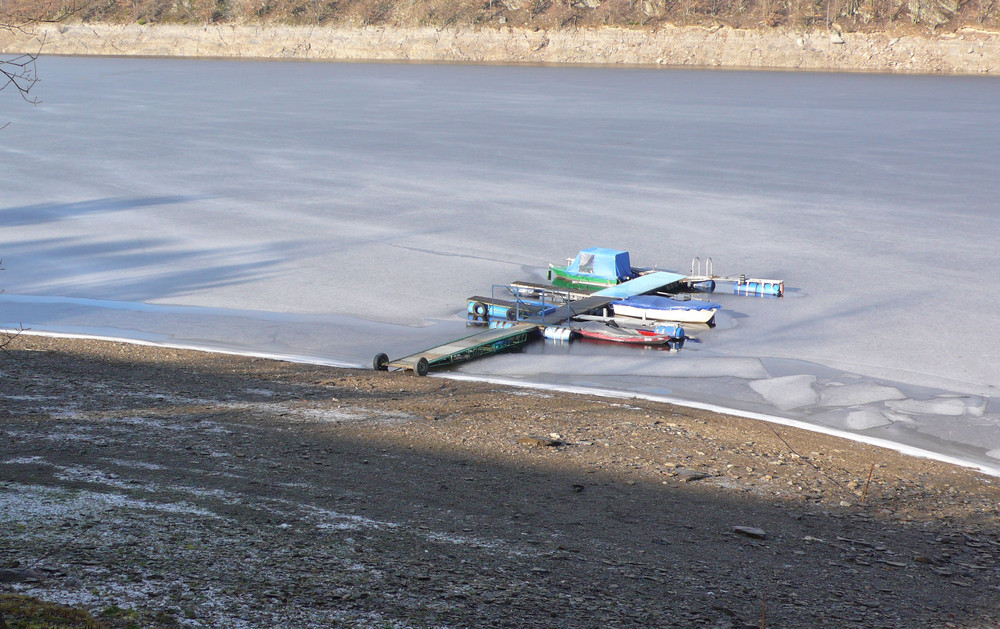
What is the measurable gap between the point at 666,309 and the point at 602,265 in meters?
2.71

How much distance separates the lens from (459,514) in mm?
7707

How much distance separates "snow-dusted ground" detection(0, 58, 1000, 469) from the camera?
14.0 m

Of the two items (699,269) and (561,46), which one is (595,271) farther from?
(561,46)

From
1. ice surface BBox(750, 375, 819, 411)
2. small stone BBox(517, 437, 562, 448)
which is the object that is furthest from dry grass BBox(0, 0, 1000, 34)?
small stone BBox(517, 437, 562, 448)

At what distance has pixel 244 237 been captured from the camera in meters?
22.4

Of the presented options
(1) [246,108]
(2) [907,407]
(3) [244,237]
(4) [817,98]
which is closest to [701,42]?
(4) [817,98]

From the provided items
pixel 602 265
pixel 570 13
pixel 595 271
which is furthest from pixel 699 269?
pixel 570 13

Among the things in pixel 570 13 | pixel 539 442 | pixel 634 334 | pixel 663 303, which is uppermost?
pixel 570 13

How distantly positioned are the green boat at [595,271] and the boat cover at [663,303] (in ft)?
4.32

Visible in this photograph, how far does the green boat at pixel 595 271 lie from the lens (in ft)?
62.7

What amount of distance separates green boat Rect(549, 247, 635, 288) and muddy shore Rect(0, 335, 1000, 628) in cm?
729

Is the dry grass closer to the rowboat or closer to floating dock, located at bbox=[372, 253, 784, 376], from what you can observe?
floating dock, located at bbox=[372, 253, 784, 376]

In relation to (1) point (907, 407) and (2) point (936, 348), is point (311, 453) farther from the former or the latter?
(2) point (936, 348)

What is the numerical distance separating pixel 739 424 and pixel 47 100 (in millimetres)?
53977
